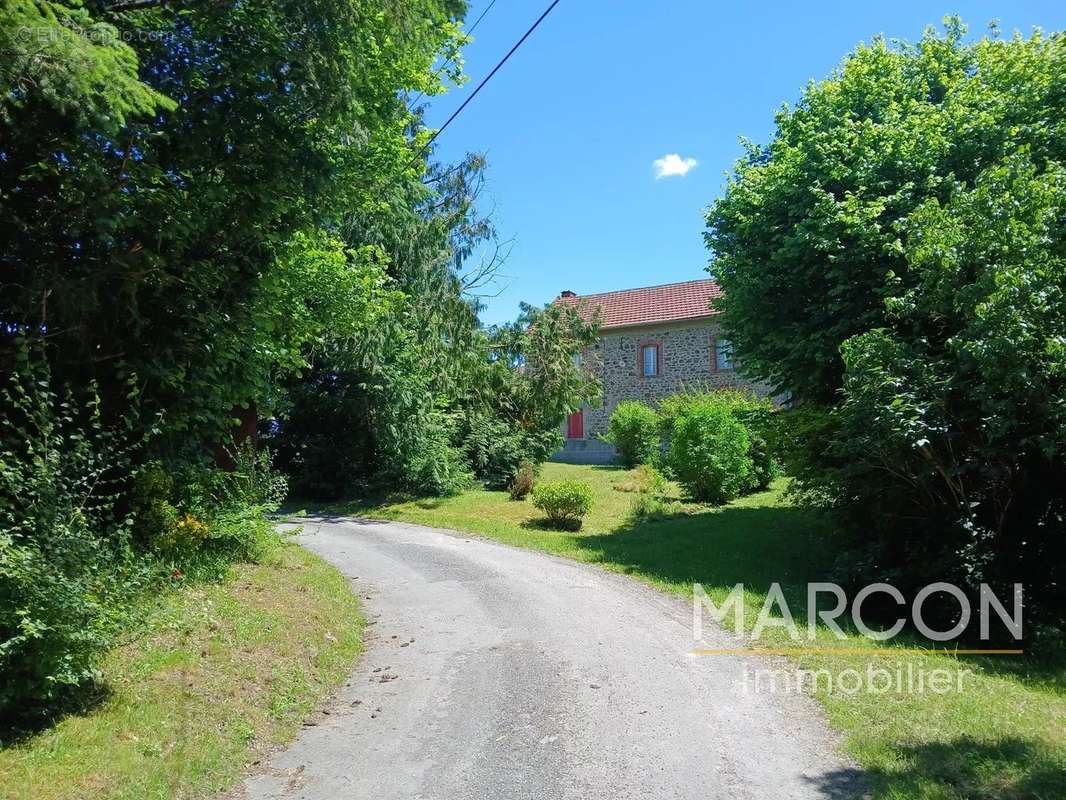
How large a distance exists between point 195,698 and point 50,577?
1.55 meters

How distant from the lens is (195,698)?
5422 millimetres

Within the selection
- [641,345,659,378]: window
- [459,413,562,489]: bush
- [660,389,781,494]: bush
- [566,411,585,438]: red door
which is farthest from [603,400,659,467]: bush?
[566,411,585,438]: red door

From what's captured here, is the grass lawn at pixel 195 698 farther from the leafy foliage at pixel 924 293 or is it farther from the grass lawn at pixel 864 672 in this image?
the leafy foliage at pixel 924 293

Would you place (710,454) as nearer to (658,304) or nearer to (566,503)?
(566,503)

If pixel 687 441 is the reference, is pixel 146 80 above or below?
above

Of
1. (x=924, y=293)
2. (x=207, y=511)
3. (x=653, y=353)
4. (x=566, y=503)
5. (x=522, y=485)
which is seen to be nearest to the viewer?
(x=207, y=511)

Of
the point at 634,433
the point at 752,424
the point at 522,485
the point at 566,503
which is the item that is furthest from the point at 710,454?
the point at 634,433

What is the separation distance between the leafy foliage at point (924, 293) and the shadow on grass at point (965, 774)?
443cm

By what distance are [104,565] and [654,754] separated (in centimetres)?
420

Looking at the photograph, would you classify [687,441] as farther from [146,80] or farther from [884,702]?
[146,80]

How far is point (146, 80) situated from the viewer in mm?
6988

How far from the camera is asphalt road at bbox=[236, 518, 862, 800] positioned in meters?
4.41

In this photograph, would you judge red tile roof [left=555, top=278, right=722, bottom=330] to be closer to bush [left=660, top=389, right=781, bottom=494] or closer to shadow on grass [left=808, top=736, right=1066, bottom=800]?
bush [left=660, top=389, right=781, bottom=494]

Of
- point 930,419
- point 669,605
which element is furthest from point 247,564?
point 930,419
